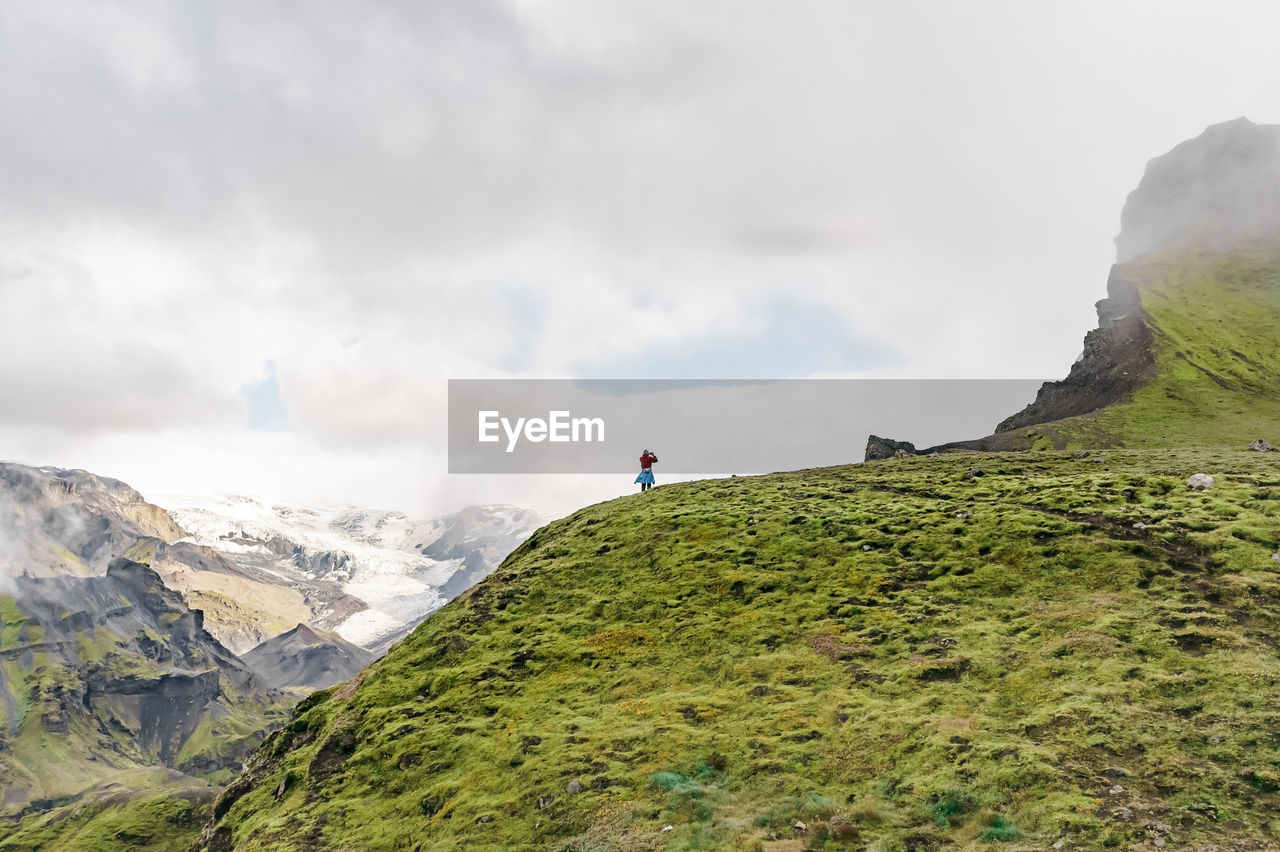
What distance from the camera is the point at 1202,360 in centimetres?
12694

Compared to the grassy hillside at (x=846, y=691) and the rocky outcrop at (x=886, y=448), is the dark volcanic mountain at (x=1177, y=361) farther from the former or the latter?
the grassy hillside at (x=846, y=691)

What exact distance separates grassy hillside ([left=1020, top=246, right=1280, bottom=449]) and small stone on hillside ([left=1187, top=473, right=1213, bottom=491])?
46204mm

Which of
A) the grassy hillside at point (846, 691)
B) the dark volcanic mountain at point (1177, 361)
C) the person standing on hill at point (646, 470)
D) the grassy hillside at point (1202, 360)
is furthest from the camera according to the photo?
the dark volcanic mountain at point (1177, 361)

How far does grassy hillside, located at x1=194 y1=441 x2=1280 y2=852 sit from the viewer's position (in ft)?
79.3

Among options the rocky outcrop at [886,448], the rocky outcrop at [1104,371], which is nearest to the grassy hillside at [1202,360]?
the rocky outcrop at [1104,371]

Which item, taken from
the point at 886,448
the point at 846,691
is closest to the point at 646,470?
the point at 846,691

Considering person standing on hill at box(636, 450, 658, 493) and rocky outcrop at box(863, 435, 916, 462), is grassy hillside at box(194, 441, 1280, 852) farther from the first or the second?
rocky outcrop at box(863, 435, 916, 462)

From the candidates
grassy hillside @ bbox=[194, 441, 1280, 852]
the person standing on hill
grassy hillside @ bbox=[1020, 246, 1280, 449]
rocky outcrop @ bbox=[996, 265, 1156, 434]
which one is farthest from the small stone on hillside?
rocky outcrop @ bbox=[996, 265, 1156, 434]

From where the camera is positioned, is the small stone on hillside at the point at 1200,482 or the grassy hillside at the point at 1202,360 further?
the grassy hillside at the point at 1202,360

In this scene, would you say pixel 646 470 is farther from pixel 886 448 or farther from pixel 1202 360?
pixel 1202 360

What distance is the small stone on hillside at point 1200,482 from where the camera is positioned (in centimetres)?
4430

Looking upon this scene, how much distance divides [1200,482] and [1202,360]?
10215 centimetres

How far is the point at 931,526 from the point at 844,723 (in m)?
19.2

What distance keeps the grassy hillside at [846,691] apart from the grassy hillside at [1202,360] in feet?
175
